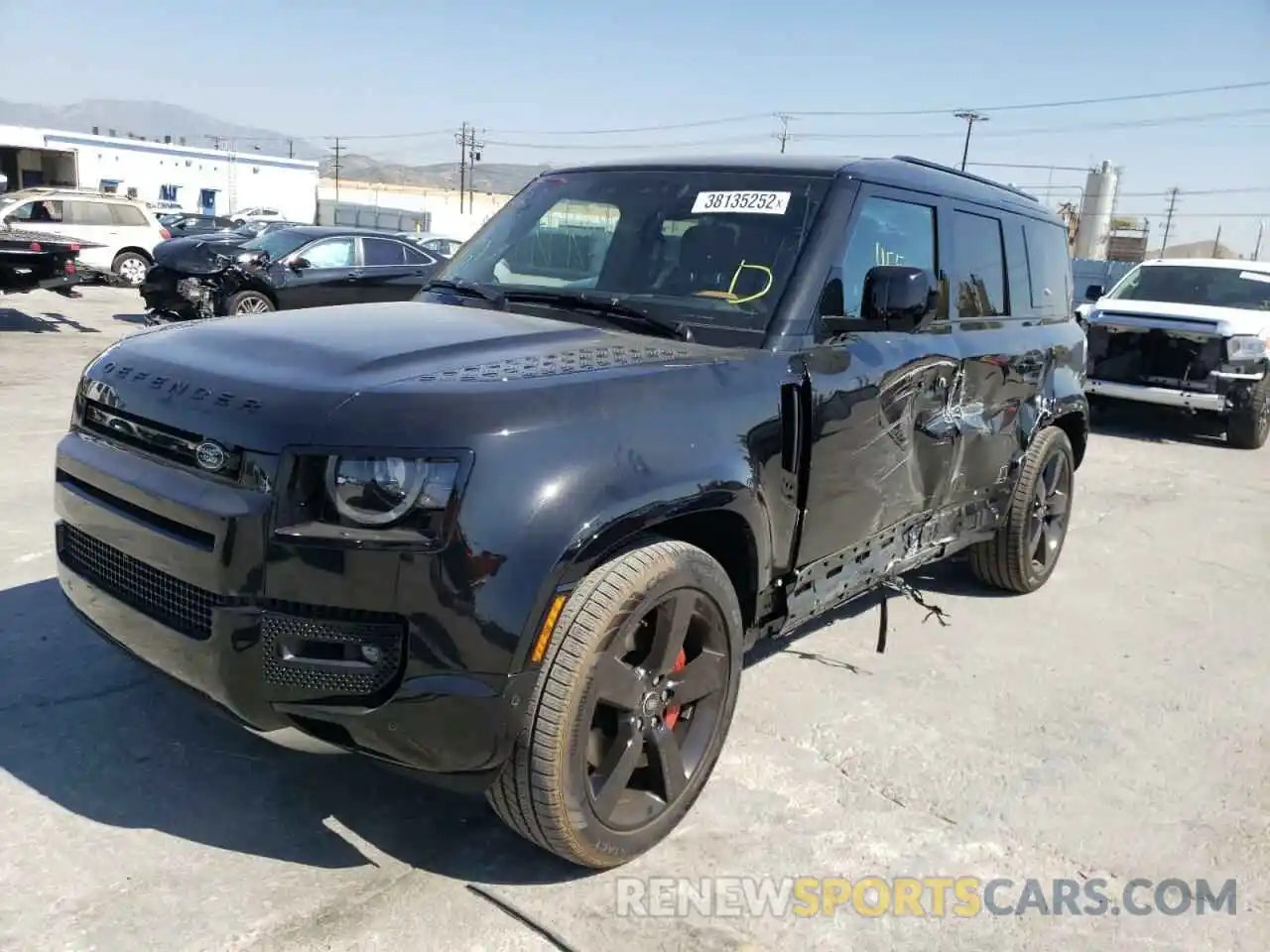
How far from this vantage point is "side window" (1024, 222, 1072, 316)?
5.21 meters

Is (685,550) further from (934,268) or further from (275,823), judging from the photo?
(934,268)

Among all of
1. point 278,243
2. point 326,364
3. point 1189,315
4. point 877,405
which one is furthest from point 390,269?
point 326,364

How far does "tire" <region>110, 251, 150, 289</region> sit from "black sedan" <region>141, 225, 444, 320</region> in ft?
20.4

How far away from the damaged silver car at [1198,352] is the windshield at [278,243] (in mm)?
9550

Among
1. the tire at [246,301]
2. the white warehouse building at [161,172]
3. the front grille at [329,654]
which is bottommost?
the tire at [246,301]

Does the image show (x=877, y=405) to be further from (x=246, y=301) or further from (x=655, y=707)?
(x=246, y=301)

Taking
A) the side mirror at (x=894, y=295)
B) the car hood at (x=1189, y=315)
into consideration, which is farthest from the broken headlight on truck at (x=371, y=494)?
the car hood at (x=1189, y=315)

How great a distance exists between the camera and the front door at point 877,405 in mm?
3342

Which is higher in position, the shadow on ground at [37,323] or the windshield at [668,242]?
the windshield at [668,242]

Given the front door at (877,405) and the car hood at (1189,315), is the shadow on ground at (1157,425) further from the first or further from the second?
the front door at (877,405)

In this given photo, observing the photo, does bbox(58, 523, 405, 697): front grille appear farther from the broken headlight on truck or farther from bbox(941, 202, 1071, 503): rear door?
bbox(941, 202, 1071, 503): rear door

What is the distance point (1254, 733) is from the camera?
13.3 ft

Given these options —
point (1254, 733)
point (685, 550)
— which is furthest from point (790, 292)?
point (1254, 733)

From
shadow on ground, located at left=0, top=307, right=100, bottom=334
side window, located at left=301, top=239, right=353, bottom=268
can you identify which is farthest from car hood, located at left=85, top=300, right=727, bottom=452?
shadow on ground, located at left=0, top=307, right=100, bottom=334
